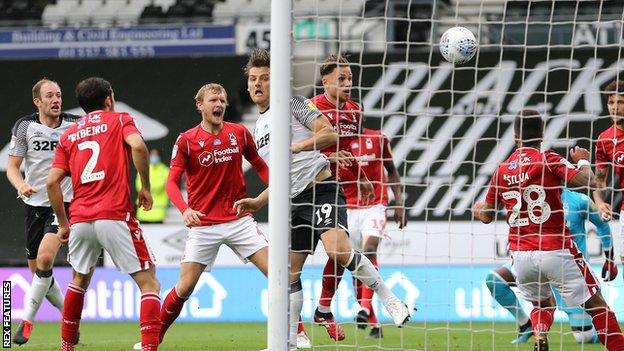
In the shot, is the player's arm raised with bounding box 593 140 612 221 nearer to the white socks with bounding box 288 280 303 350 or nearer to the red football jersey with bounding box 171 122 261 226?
the white socks with bounding box 288 280 303 350

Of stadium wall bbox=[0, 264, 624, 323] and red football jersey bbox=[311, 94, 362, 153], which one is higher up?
red football jersey bbox=[311, 94, 362, 153]

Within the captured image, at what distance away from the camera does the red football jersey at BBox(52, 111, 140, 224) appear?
25.6 ft

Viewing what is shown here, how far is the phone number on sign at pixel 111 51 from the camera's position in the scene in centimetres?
1964

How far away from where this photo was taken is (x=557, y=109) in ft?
49.8

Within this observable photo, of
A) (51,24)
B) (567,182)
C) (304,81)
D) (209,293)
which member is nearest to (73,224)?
(567,182)

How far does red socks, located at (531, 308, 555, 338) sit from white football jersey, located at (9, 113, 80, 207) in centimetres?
407

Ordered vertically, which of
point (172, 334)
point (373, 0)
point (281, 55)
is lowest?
point (172, 334)

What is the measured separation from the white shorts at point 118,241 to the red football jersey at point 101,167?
47 mm

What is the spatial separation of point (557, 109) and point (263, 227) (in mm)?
3907

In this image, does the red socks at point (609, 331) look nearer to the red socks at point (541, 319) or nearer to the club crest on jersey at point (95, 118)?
the red socks at point (541, 319)

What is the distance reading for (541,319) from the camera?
8.61m

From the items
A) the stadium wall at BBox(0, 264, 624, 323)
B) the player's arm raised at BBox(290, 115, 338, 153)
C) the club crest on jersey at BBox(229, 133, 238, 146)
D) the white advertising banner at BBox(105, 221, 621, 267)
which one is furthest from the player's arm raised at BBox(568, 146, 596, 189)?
the white advertising banner at BBox(105, 221, 621, 267)

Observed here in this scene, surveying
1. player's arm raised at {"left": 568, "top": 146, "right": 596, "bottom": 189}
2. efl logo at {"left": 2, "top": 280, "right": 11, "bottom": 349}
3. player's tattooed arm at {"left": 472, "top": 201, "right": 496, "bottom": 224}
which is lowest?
efl logo at {"left": 2, "top": 280, "right": 11, "bottom": 349}

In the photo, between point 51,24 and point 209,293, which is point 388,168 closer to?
point 209,293
